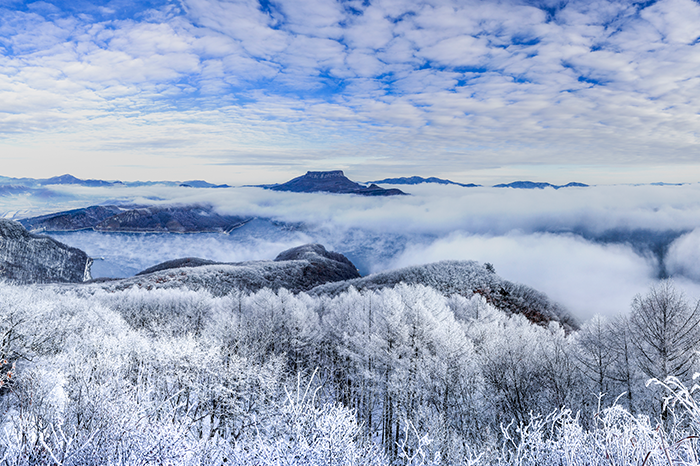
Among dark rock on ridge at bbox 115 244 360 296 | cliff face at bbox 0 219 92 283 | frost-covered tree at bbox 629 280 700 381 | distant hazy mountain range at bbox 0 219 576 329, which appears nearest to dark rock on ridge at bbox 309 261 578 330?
distant hazy mountain range at bbox 0 219 576 329

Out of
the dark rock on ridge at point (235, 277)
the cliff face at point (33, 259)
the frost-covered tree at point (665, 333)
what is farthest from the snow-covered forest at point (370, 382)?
the cliff face at point (33, 259)

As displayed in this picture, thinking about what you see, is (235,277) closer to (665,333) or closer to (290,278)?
(290,278)

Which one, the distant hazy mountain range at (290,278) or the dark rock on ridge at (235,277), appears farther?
the dark rock on ridge at (235,277)

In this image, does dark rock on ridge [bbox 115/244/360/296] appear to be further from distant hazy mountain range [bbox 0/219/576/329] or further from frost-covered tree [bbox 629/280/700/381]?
frost-covered tree [bbox 629/280/700/381]

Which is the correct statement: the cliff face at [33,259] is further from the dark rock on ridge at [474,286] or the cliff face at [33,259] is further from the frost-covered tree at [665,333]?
the frost-covered tree at [665,333]

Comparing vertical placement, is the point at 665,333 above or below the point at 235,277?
above

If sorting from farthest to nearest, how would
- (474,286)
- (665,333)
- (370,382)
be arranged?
1. (474,286)
2. (370,382)
3. (665,333)

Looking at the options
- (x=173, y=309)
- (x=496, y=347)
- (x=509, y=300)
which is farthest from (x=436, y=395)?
(x=509, y=300)

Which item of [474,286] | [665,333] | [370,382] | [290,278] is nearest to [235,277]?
[290,278]

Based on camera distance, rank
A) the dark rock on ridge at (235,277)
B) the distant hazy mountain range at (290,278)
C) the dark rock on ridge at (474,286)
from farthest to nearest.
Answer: the dark rock on ridge at (235,277)
the distant hazy mountain range at (290,278)
the dark rock on ridge at (474,286)

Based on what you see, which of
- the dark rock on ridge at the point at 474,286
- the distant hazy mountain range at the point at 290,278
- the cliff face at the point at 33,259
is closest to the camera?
the dark rock on ridge at the point at 474,286
